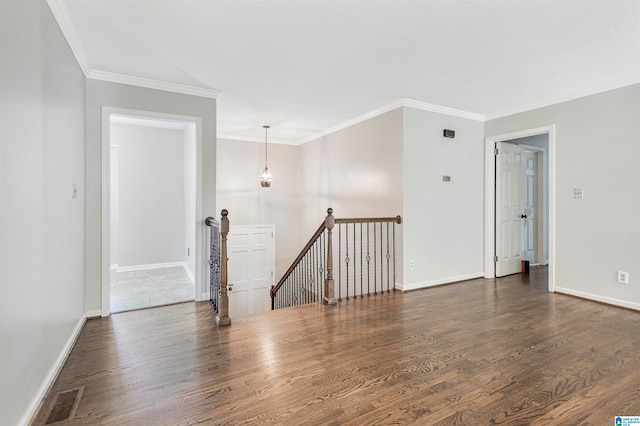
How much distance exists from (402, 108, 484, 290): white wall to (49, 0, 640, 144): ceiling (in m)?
0.50

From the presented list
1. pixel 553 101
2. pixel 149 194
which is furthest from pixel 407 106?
pixel 149 194

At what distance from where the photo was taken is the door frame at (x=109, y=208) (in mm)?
3361

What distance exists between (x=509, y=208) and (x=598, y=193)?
4.85 feet

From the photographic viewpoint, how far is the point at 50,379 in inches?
81.7

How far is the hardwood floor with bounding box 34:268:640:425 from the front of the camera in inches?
71.2

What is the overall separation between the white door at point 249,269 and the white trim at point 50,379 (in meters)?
3.45

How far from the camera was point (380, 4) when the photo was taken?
2.22 metres

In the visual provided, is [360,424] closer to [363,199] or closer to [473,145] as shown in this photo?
[363,199]

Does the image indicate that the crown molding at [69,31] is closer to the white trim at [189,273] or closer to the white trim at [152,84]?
the white trim at [152,84]

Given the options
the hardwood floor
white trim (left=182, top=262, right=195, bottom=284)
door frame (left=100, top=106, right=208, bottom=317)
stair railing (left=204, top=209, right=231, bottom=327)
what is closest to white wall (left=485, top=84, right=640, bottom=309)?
the hardwood floor

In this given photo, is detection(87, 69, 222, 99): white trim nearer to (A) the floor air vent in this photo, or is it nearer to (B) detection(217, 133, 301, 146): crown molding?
(B) detection(217, 133, 301, 146): crown molding

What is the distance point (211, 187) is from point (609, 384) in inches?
152

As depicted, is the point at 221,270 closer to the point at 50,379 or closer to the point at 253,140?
the point at 50,379

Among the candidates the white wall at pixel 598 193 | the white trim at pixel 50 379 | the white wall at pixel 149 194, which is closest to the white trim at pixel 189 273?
the white wall at pixel 149 194
